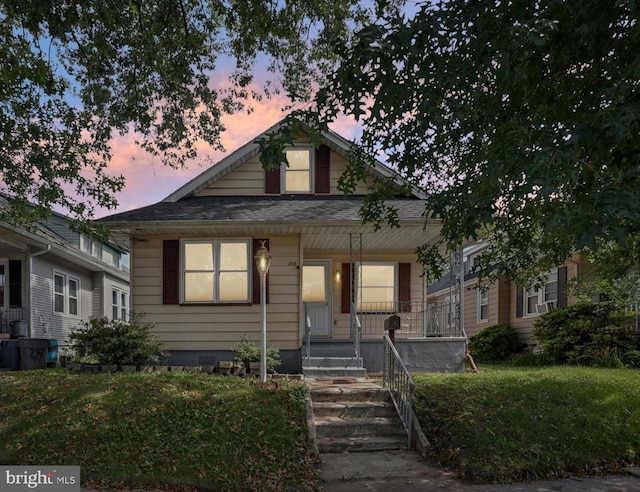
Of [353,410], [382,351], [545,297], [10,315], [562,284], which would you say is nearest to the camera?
[353,410]

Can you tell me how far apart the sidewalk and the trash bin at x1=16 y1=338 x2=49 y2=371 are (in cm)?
1048

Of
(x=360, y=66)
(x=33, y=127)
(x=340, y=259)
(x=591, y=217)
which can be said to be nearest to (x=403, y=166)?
(x=360, y=66)

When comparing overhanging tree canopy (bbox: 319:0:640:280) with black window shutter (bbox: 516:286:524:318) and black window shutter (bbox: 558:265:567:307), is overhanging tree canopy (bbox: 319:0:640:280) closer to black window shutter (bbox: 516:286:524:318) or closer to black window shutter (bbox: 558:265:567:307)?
black window shutter (bbox: 558:265:567:307)

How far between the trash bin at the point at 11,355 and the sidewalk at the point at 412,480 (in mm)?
10688

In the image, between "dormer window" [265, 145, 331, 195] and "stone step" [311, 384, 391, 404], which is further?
"dormer window" [265, 145, 331, 195]

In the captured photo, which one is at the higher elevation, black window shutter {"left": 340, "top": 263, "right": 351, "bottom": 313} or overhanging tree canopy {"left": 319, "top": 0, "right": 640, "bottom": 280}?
overhanging tree canopy {"left": 319, "top": 0, "right": 640, "bottom": 280}

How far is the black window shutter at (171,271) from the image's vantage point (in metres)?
12.4

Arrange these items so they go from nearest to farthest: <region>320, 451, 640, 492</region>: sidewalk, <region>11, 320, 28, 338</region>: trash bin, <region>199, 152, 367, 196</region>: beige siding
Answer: <region>320, 451, 640, 492</region>: sidewalk, <region>199, 152, 367, 196</region>: beige siding, <region>11, 320, 28, 338</region>: trash bin

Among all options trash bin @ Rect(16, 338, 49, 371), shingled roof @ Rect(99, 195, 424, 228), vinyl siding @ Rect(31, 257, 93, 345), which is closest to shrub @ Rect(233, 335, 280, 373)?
shingled roof @ Rect(99, 195, 424, 228)

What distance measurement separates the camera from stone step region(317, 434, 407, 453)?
744 cm

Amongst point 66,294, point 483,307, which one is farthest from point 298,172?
point 483,307

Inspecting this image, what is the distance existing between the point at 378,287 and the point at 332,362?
3761 millimetres

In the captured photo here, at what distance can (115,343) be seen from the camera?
35.1 ft

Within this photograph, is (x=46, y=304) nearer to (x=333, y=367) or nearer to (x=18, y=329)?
(x=18, y=329)
